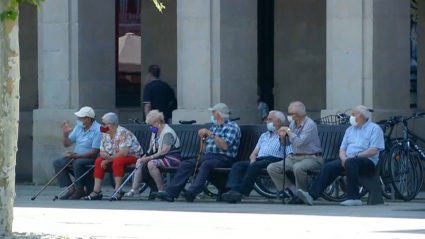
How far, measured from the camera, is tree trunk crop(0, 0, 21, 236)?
29.8 ft

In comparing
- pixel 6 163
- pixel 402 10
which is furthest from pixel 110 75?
pixel 6 163

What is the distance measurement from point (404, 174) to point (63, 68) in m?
6.88

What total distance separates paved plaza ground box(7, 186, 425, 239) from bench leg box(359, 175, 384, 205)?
157 millimetres

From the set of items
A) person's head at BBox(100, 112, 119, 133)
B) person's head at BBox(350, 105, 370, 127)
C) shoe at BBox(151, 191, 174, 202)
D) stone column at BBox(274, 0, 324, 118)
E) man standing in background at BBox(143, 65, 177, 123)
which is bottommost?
shoe at BBox(151, 191, 174, 202)

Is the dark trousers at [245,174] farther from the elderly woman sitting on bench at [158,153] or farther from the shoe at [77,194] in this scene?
the shoe at [77,194]

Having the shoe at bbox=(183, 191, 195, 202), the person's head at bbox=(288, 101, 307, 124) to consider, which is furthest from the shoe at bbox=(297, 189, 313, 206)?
the shoe at bbox=(183, 191, 195, 202)

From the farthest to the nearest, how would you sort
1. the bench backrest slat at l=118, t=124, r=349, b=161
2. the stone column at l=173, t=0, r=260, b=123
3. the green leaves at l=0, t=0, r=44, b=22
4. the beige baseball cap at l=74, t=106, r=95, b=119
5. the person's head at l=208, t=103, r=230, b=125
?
the stone column at l=173, t=0, r=260, b=123
the beige baseball cap at l=74, t=106, r=95, b=119
the person's head at l=208, t=103, r=230, b=125
the bench backrest slat at l=118, t=124, r=349, b=161
the green leaves at l=0, t=0, r=44, b=22

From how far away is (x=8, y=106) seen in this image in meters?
9.12

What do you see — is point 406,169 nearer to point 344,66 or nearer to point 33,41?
point 344,66

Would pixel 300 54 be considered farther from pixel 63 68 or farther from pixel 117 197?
pixel 117 197

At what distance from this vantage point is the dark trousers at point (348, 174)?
13188mm

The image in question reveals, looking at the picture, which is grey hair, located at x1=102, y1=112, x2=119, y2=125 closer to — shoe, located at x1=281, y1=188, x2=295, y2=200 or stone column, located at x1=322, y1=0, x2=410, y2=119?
shoe, located at x1=281, y1=188, x2=295, y2=200

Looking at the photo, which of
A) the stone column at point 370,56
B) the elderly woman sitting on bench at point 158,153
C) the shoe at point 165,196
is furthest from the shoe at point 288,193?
the stone column at point 370,56

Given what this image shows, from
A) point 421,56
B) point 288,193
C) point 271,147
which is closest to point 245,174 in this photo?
point 271,147
